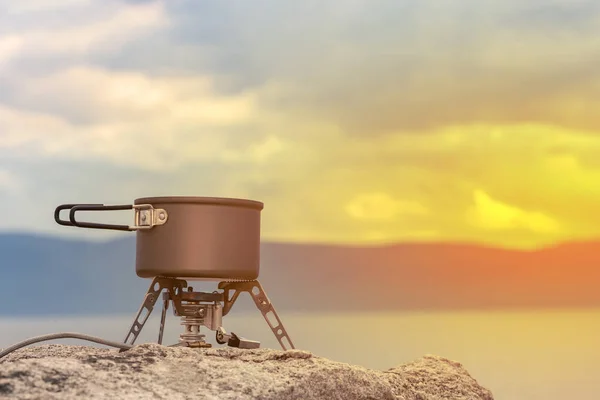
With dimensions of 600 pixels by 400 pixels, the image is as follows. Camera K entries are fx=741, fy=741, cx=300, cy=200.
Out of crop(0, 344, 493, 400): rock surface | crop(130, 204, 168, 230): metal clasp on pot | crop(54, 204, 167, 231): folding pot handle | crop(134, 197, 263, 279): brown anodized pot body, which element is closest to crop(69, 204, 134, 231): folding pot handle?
crop(54, 204, 167, 231): folding pot handle

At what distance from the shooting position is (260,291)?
223 inches

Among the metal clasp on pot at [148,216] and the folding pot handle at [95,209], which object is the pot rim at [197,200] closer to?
the metal clasp on pot at [148,216]

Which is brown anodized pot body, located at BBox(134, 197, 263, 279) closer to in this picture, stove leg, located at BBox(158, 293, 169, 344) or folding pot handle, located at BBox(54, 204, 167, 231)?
folding pot handle, located at BBox(54, 204, 167, 231)

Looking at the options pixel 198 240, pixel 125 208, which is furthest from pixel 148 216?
pixel 198 240

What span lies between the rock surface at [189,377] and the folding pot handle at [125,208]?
48.9 inches

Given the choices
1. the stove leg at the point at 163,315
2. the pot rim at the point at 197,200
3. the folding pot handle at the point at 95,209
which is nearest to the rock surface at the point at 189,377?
the stove leg at the point at 163,315

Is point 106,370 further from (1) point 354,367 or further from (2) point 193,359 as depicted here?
(1) point 354,367

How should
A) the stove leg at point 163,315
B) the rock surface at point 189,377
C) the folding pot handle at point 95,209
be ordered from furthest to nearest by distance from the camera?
the folding pot handle at point 95,209 < the stove leg at point 163,315 < the rock surface at point 189,377

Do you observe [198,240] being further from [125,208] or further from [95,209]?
[95,209]

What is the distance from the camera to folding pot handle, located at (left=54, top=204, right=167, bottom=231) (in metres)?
5.43

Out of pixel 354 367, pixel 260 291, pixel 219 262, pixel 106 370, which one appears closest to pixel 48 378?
pixel 106 370

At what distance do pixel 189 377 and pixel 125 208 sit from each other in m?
2.34

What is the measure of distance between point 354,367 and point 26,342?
1808mm

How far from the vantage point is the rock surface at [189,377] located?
322cm
